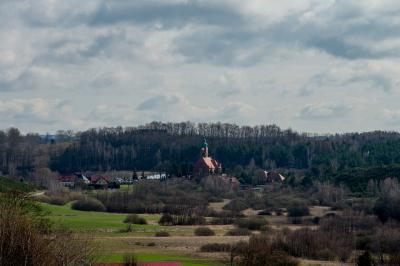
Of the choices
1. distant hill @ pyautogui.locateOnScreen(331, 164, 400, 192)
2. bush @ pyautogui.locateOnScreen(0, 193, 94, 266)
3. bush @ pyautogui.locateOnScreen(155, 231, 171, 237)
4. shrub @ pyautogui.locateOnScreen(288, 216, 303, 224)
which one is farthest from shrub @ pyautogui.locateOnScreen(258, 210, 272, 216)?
bush @ pyautogui.locateOnScreen(0, 193, 94, 266)

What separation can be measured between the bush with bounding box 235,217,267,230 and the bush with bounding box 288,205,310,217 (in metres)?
9.32

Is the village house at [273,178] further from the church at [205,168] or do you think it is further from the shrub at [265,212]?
the shrub at [265,212]

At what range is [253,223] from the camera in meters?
68.5

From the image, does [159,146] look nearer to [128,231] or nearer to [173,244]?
[128,231]

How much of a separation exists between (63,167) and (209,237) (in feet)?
295

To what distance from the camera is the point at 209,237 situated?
199 feet

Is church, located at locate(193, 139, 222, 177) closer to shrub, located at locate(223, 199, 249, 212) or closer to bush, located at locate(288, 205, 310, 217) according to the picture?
shrub, located at locate(223, 199, 249, 212)

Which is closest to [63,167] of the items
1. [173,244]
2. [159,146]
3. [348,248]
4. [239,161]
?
[159,146]

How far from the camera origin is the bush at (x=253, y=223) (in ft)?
222

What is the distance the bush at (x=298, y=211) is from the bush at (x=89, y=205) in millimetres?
22355

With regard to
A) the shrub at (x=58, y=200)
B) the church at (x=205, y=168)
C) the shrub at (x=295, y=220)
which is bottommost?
the shrub at (x=295, y=220)

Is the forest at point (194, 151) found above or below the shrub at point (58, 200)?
above

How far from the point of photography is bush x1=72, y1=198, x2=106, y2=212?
8476cm

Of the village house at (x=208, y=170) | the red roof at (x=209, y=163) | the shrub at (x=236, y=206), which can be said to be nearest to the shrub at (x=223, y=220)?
the shrub at (x=236, y=206)
